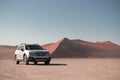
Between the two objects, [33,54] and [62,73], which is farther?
[33,54]

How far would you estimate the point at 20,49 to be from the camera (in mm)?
27750

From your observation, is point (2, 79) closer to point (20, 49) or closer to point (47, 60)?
point (47, 60)

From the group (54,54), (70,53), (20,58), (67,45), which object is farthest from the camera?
(67,45)

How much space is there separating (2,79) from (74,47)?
210 feet

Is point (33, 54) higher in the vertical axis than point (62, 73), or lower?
higher

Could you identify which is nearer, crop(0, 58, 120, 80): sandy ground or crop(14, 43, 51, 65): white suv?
crop(0, 58, 120, 80): sandy ground

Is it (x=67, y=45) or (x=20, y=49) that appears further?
(x=67, y=45)

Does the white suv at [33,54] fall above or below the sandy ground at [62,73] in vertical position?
above

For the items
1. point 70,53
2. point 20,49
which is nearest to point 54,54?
point 70,53

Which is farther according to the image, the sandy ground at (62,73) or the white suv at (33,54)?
the white suv at (33,54)

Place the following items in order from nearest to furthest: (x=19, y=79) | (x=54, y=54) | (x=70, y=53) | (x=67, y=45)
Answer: (x=19, y=79) → (x=54, y=54) → (x=70, y=53) → (x=67, y=45)

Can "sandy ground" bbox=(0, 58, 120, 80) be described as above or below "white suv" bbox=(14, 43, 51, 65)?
below

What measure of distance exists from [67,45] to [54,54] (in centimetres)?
1109

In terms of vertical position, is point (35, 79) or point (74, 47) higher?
point (74, 47)
